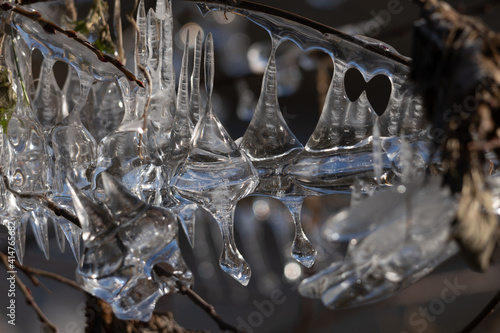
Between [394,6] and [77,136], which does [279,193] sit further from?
[394,6]

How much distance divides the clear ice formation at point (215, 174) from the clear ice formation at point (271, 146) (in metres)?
0.03

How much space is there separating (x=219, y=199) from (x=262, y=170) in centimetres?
4

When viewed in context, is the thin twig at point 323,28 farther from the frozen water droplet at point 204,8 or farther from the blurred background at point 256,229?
the blurred background at point 256,229

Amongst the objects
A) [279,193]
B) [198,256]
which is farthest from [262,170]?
[198,256]

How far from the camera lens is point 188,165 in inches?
13.3

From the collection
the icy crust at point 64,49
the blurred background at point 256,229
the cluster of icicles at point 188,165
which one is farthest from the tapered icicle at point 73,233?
the blurred background at point 256,229

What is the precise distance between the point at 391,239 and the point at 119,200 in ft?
0.47

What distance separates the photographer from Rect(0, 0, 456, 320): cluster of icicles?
23cm

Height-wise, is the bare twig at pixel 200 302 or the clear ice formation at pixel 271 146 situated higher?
the clear ice formation at pixel 271 146

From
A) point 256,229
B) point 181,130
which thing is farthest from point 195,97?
point 256,229

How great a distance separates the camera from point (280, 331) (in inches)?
67.0

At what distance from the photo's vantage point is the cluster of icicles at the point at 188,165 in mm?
225

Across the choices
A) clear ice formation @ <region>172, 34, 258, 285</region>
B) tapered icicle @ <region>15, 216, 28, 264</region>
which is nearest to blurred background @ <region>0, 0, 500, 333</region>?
tapered icicle @ <region>15, 216, 28, 264</region>

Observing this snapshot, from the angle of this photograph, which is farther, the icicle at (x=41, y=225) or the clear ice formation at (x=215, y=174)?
the icicle at (x=41, y=225)
